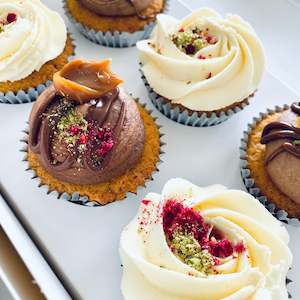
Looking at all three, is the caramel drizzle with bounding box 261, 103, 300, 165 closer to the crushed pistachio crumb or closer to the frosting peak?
the crushed pistachio crumb

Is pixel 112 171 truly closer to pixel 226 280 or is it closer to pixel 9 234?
pixel 9 234

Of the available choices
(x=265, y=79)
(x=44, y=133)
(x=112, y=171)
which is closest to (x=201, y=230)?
(x=112, y=171)

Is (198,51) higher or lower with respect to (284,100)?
higher

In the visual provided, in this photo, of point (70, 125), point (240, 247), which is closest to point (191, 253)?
point (240, 247)

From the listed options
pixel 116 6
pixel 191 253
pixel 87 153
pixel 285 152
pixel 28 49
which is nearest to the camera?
pixel 191 253

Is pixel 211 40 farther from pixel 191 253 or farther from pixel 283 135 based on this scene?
pixel 191 253

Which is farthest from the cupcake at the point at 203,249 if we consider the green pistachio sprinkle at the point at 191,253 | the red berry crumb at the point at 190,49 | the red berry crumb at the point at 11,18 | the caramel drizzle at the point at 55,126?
the red berry crumb at the point at 11,18

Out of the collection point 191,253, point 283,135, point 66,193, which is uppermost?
point 283,135

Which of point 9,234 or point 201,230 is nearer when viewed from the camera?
point 201,230
